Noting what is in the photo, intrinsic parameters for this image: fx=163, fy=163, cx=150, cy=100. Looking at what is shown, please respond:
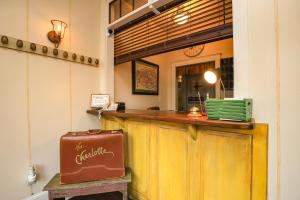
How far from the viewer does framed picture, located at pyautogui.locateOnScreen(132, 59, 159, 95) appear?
114 inches

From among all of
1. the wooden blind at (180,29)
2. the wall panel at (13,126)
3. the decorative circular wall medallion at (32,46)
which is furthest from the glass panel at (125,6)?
the wall panel at (13,126)

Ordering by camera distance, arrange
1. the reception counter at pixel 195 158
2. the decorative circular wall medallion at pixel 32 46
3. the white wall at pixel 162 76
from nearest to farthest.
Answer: the reception counter at pixel 195 158 < the decorative circular wall medallion at pixel 32 46 < the white wall at pixel 162 76

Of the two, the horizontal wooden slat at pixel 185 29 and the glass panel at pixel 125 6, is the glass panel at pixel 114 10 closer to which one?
the glass panel at pixel 125 6

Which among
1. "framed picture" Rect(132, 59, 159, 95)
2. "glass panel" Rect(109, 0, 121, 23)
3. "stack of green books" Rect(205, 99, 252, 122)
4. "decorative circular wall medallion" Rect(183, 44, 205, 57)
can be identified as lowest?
"stack of green books" Rect(205, 99, 252, 122)

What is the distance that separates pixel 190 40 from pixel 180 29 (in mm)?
171

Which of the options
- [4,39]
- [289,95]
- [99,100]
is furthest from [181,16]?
[4,39]

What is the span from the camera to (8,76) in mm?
1517

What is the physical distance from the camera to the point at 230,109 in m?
0.99

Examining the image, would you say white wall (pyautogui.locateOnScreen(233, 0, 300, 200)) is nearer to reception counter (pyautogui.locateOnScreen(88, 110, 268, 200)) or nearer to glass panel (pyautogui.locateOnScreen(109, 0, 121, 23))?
reception counter (pyautogui.locateOnScreen(88, 110, 268, 200))

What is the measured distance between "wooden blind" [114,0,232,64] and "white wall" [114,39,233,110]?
0.52 meters

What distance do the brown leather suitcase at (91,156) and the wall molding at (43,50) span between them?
3.09 feet

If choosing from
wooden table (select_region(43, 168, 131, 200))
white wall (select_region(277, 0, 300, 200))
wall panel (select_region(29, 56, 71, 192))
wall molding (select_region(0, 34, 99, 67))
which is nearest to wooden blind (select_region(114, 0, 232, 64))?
white wall (select_region(277, 0, 300, 200))

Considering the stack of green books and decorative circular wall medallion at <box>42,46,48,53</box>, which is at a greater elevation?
decorative circular wall medallion at <box>42,46,48,53</box>

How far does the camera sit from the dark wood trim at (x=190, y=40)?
1229mm
